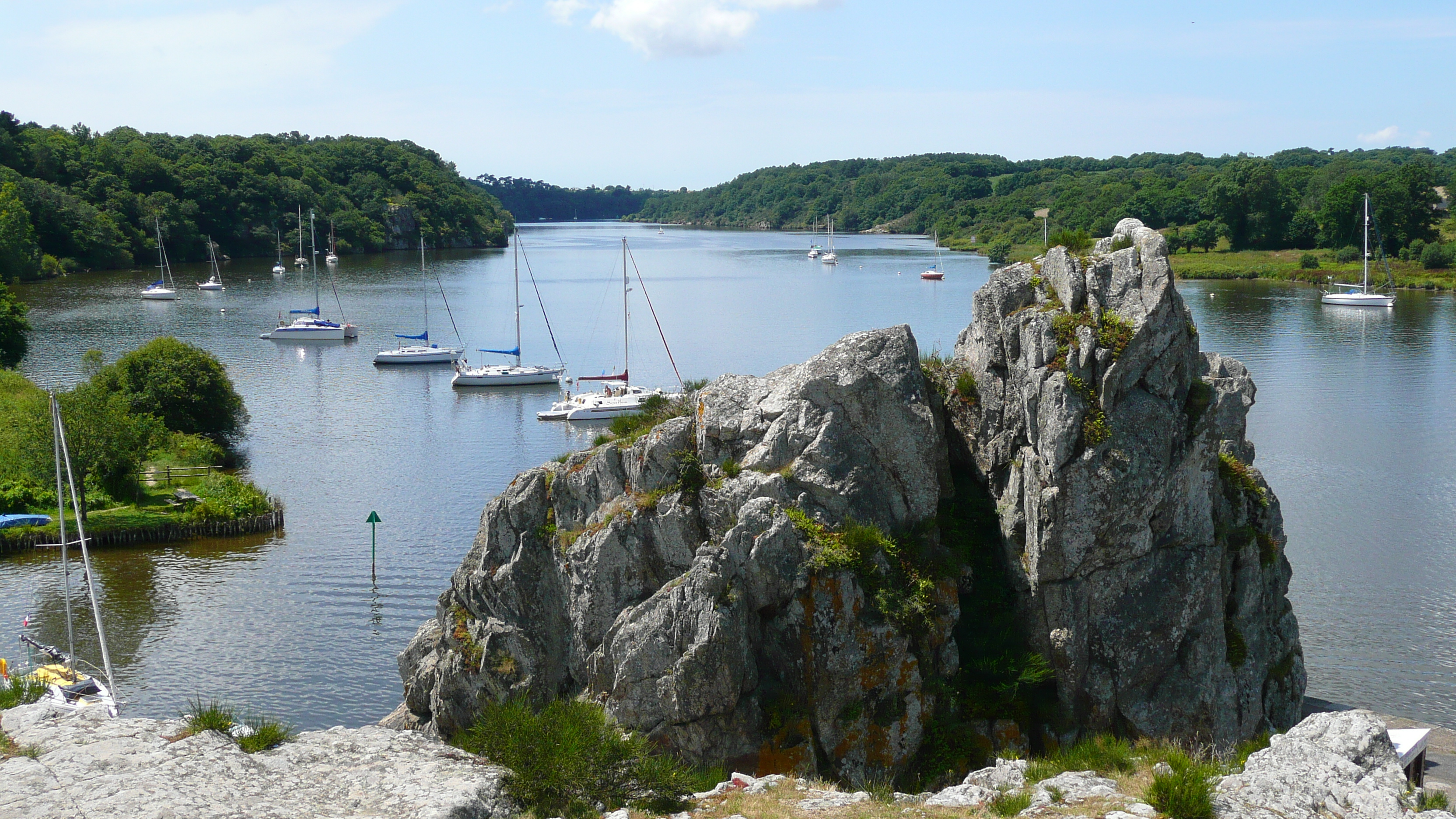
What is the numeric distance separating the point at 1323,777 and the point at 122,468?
145 feet

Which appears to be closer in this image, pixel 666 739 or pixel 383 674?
pixel 666 739

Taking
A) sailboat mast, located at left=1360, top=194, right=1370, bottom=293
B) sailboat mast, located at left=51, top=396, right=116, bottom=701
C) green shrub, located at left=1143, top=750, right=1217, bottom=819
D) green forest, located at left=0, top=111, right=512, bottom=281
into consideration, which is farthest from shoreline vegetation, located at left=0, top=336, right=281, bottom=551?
sailboat mast, located at left=1360, top=194, right=1370, bottom=293

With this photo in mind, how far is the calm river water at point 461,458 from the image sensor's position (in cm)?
3055

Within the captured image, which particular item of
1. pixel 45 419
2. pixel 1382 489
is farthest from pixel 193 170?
pixel 1382 489

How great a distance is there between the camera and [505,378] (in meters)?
76.1

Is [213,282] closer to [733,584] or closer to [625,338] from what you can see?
[625,338]

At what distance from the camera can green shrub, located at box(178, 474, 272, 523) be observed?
42625mm

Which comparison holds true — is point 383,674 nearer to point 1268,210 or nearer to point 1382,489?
point 1382,489

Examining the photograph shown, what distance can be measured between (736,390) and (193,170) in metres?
169

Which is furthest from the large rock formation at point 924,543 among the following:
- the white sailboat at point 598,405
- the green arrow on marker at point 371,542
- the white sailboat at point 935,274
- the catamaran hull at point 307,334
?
the white sailboat at point 935,274

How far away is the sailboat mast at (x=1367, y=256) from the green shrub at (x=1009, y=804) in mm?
102802

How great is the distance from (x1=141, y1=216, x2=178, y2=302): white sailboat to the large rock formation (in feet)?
354

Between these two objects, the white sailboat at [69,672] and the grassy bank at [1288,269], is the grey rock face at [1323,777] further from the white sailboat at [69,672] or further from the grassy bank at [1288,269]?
the grassy bank at [1288,269]

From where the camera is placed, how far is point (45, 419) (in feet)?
140
